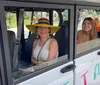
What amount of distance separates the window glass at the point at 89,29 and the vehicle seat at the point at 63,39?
0.33 meters

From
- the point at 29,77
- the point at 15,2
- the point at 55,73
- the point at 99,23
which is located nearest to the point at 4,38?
the point at 15,2

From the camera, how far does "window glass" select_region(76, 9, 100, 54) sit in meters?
2.58

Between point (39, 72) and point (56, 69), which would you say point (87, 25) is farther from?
point (39, 72)

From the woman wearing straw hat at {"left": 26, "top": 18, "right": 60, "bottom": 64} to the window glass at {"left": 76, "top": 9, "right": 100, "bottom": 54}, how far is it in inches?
16.3

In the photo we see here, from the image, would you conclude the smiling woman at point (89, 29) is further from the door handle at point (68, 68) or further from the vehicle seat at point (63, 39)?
the door handle at point (68, 68)

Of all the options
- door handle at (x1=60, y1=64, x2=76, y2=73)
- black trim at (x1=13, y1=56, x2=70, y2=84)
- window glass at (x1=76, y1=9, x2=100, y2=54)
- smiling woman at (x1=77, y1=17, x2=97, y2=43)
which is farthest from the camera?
smiling woman at (x1=77, y1=17, x2=97, y2=43)

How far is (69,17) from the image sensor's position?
6.81 feet

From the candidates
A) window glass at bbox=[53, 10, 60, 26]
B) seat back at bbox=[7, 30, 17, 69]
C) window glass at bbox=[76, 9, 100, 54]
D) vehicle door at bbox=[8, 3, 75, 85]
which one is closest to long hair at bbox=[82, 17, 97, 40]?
window glass at bbox=[76, 9, 100, 54]

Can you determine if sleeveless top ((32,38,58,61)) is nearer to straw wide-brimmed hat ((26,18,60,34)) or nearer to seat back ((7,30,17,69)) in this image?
straw wide-brimmed hat ((26,18,60,34))

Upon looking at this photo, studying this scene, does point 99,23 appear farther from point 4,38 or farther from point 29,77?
point 4,38

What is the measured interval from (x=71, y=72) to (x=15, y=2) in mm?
1020

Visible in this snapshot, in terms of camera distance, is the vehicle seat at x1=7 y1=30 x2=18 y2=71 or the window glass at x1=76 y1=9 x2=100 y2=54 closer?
the vehicle seat at x1=7 y1=30 x2=18 y2=71

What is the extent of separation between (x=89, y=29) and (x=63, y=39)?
82 centimetres

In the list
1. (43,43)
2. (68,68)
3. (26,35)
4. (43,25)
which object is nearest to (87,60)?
(68,68)
